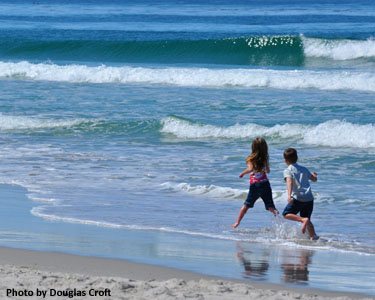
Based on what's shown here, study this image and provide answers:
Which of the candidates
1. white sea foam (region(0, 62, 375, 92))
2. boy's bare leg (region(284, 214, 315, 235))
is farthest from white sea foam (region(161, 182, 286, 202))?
white sea foam (region(0, 62, 375, 92))

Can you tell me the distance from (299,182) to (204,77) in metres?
15.8

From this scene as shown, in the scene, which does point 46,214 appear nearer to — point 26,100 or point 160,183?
point 160,183

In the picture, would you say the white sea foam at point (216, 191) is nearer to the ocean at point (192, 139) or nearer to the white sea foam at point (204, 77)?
the ocean at point (192, 139)

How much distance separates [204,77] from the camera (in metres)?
22.9

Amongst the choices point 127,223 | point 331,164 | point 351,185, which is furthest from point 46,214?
point 331,164

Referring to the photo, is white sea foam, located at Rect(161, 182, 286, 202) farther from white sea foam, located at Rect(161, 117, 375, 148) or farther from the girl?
white sea foam, located at Rect(161, 117, 375, 148)

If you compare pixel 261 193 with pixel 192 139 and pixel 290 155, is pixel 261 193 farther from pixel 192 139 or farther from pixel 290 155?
pixel 192 139

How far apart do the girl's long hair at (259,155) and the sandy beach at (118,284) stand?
2198 mm

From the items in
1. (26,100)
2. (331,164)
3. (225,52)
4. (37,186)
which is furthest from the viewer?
(225,52)

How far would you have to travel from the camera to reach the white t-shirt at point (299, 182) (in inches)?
288

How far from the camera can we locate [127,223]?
763 cm

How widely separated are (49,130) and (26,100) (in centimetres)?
477

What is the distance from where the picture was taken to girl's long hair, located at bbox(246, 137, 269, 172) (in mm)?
7637

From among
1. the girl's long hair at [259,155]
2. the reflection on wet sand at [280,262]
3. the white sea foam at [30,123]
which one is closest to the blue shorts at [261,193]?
the girl's long hair at [259,155]
